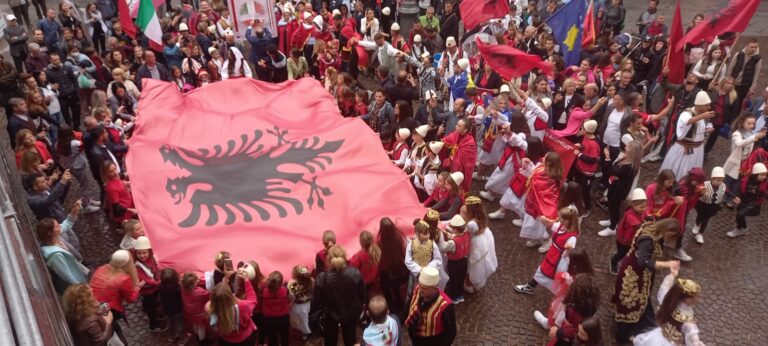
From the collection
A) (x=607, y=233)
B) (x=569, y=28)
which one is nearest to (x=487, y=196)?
(x=607, y=233)

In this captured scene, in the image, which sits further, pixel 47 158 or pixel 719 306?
pixel 47 158

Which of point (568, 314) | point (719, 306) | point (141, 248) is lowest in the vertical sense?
point (719, 306)

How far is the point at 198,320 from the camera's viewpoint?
6367 millimetres

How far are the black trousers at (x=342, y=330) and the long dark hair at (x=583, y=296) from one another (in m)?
2.20

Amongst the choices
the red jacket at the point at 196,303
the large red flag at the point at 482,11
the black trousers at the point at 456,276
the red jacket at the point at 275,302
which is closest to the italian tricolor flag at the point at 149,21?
the large red flag at the point at 482,11

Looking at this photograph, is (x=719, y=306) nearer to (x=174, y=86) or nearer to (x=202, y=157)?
(x=202, y=157)

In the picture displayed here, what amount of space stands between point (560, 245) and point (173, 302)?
428 cm

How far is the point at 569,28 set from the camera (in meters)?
11.4

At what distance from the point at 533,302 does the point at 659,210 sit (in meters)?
1.93

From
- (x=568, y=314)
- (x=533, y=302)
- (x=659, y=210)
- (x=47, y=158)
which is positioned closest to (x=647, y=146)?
(x=659, y=210)

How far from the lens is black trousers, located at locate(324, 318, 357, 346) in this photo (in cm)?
635

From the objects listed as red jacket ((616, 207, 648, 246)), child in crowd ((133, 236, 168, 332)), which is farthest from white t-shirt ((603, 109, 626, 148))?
child in crowd ((133, 236, 168, 332))

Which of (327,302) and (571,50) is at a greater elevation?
(571,50)

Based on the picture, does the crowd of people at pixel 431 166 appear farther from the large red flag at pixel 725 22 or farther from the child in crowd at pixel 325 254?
the large red flag at pixel 725 22
